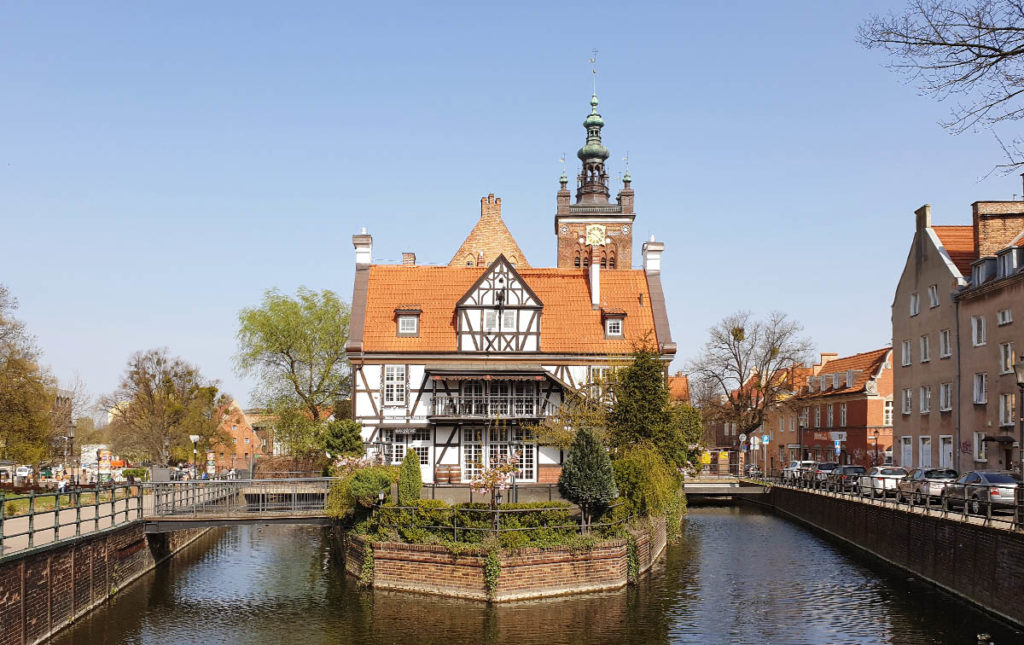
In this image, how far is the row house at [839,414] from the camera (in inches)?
2376

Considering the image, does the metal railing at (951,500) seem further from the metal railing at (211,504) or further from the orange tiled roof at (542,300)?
the metal railing at (211,504)

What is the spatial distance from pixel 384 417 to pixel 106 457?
26.0 meters

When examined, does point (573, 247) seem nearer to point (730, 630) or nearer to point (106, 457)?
point (106, 457)

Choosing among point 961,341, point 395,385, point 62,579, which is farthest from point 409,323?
point 961,341

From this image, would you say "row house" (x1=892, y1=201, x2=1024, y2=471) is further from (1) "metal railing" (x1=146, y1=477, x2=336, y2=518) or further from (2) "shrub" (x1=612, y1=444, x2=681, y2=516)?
(1) "metal railing" (x1=146, y1=477, x2=336, y2=518)

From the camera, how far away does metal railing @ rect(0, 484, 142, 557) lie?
19562mm

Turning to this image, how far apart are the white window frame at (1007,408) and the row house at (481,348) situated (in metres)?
14.1

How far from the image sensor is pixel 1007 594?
2127 cm

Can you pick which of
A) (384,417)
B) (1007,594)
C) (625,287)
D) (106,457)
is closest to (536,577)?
(1007,594)

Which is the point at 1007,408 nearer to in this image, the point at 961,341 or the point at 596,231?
the point at 961,341

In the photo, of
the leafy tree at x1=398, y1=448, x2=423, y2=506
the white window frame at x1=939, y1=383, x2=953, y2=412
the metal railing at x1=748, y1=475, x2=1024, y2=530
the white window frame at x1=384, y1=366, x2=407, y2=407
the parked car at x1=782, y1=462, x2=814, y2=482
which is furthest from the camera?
the parked car at x1=782, y1=462, x2=814, y2=482

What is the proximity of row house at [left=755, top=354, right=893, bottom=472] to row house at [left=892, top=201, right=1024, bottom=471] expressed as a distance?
8015mm

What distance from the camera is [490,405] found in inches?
1649

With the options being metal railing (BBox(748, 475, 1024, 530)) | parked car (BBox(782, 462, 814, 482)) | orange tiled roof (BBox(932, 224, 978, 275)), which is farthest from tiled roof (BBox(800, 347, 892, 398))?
metal railing (BBox(748, 475, 1024, 530))
